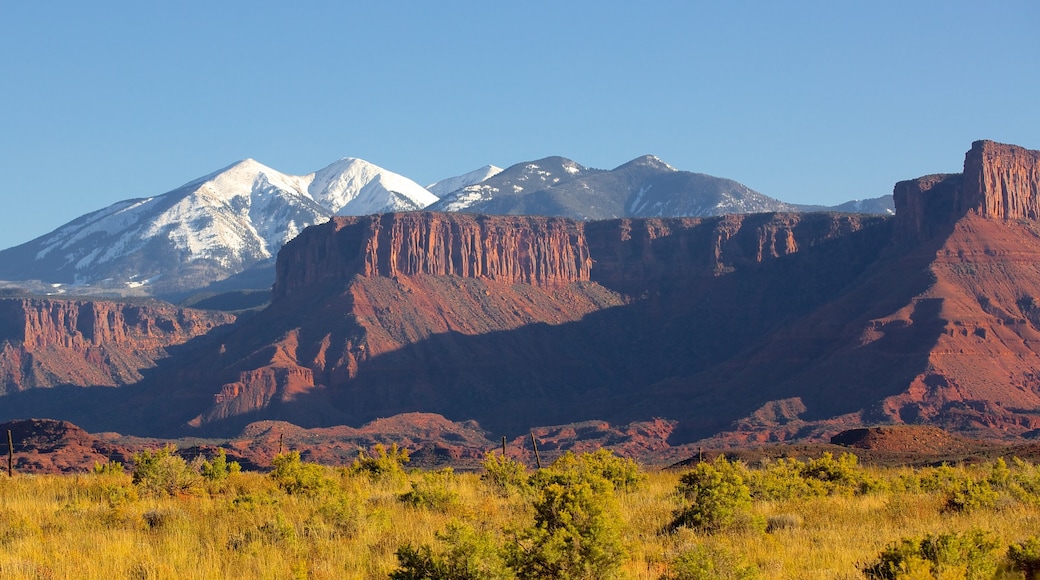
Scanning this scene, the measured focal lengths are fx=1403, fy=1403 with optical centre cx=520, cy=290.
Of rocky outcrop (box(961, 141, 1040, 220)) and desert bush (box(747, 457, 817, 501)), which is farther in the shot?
rocky outcrop (box(961, 141, 1040, 220))

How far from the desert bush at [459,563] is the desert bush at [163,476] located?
10482 mm

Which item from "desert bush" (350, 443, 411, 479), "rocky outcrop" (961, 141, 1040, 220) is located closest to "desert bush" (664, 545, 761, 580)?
"desert bush" (350, 443, 411, 479)

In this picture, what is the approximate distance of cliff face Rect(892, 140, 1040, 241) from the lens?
160 meters

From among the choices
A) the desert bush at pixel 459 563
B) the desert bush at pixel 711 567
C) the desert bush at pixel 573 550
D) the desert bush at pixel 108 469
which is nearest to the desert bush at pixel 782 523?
the desert bush at pixel 711 567

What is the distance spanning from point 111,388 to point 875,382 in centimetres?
10046

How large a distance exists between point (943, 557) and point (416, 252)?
575ft

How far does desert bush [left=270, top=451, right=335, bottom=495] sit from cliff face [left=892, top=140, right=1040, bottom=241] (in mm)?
140837

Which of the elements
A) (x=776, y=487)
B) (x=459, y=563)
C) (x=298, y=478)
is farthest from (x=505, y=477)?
(x=459, y=563)

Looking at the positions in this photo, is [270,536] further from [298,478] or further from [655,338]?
[655,338]

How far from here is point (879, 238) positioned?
186 meters

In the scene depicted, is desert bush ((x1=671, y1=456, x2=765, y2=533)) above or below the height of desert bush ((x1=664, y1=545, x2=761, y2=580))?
below

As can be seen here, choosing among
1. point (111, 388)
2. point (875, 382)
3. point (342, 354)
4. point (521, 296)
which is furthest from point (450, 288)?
point (875, 382)

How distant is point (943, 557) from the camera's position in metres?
15.8

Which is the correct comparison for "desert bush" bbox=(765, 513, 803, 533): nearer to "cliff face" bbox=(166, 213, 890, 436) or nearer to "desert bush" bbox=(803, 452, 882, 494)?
"desert bush" bbox=(803, 452, 882, 494)
